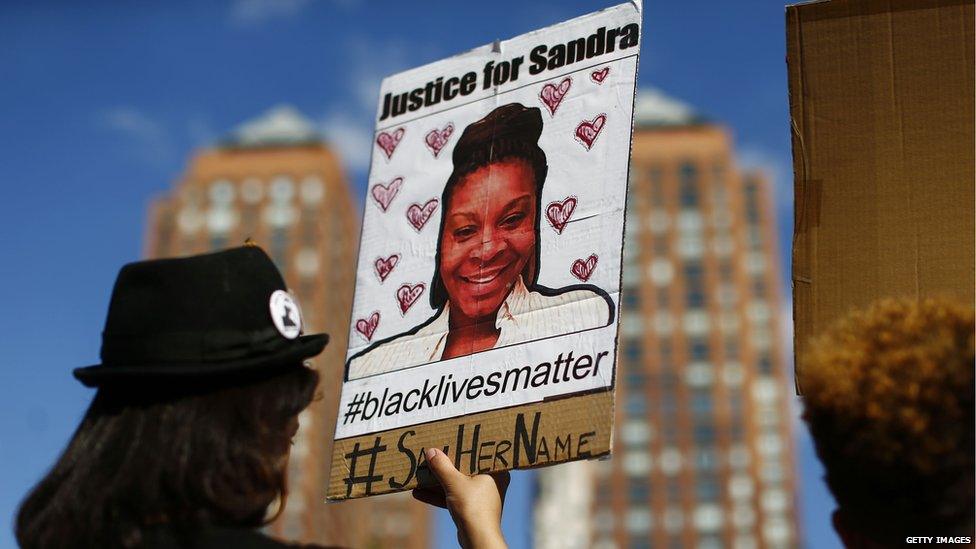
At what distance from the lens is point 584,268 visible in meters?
3.67

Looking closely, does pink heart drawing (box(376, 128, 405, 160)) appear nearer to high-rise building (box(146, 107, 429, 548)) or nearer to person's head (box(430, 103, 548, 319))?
person's head (box(430, 103, 548, 319))

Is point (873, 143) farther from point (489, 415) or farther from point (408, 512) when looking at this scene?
point (408, 512)

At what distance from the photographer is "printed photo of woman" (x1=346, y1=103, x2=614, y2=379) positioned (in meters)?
3.78

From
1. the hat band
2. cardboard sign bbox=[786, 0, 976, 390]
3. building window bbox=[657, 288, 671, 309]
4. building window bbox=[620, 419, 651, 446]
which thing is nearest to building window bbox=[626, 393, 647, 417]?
building window bbox=[620, 419, 651, 446]

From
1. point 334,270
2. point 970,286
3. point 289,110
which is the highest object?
point 289,110

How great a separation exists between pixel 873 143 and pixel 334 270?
85.9 m

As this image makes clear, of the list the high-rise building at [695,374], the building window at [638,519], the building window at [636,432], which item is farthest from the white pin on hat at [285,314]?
the building window at [636,432]

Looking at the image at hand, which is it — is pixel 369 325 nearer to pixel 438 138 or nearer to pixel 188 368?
pixel 438 138

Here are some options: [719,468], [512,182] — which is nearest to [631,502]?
[719,468]

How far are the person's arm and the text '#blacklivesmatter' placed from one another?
4.13ft

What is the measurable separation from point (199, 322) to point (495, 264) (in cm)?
151

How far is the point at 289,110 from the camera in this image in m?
95.2

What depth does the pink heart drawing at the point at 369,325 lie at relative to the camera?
4125 millimetres

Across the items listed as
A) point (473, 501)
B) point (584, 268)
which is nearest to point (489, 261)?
point (584, 268)
